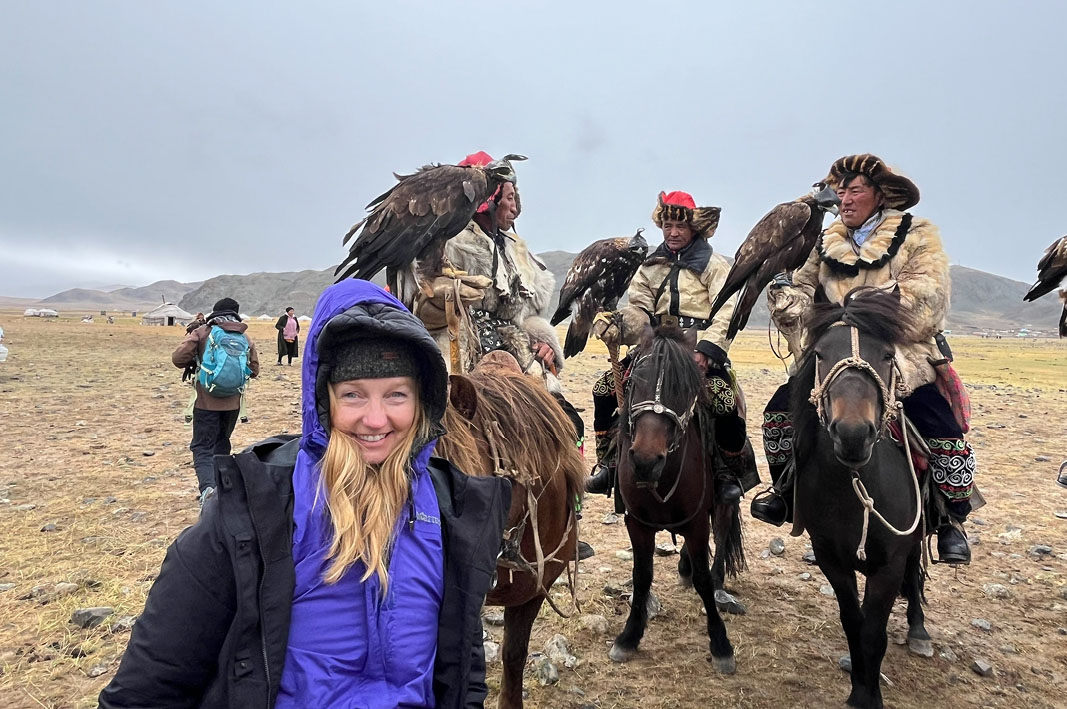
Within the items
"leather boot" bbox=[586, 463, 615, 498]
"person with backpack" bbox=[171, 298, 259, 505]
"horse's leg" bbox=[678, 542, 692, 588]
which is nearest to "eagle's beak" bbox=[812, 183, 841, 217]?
"leather boot" bbox=[586, 463, 615, 498]

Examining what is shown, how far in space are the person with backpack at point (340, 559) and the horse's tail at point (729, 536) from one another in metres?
3.43

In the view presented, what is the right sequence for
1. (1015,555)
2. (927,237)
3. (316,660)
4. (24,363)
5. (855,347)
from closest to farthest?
(316,660) < (855,347) < (927,237) < (1015,555) < (24,363)

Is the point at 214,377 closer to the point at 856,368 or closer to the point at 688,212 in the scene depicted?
the point at 688,212

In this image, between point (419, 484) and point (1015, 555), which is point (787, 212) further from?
point (1015, 555)

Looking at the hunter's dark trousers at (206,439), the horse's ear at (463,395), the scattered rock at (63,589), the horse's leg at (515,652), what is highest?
the horse's ear at (463,395)

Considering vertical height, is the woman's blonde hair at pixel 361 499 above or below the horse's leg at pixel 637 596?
above

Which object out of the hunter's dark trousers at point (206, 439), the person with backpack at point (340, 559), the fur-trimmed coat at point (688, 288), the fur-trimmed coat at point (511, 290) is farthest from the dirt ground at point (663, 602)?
the person with backpack at point (340, 559)

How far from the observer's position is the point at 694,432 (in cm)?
436

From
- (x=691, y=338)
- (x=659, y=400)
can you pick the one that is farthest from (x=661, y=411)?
(x=691, y=338)

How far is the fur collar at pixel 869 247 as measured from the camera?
3930 mm

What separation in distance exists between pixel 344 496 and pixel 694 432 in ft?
10.9

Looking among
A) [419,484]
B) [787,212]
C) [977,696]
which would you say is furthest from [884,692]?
[419,484]

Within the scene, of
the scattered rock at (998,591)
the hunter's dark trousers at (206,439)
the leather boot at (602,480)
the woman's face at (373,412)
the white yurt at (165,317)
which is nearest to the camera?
the woman's face at (373,412)

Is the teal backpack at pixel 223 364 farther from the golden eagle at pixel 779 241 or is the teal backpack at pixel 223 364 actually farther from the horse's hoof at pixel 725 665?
the horse's hoof at pixel 725 665
